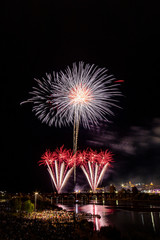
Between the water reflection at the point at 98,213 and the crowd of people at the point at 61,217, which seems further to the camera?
the crowd of people at the point at 61,217

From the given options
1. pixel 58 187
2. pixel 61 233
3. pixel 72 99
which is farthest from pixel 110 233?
pixel 58 187

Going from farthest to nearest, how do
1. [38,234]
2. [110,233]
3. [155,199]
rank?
[155,199] → [38,234] → [110,233]

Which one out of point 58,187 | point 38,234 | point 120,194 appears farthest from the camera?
point 120,194

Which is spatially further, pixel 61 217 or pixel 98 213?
pixel 98 213

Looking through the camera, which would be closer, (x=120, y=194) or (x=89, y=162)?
(x=89, y=162)

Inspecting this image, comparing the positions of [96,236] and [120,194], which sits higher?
[120,194]

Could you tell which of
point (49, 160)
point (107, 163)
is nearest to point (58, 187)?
point (49, 160)

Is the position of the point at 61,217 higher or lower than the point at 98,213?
lower

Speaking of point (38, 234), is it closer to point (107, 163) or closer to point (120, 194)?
point (107, 163)

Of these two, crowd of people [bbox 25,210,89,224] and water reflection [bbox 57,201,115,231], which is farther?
crowd of people [bbox 25,210,89,224]

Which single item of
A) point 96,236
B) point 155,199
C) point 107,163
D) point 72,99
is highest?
point 72,99
